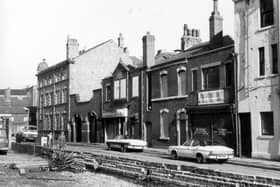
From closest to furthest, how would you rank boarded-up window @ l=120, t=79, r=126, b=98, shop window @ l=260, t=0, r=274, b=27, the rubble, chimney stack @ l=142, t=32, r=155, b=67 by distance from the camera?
the rubble < shop window @ l=260, t=0, r=274, b=27 < chimney stack @ l=142, t=32, r=155, b=67 < boarded-up window @ l=120, t=79, r=126, b=98

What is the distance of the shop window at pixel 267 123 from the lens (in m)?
27.4

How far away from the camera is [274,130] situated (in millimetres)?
Result: 26828

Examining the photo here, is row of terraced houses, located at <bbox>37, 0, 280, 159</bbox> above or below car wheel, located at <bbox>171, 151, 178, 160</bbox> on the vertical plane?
above

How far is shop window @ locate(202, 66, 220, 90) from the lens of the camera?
106 feet

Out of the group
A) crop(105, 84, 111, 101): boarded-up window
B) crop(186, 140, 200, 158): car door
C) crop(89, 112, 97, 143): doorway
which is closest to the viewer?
crop(186, 140, 200, 158): car door

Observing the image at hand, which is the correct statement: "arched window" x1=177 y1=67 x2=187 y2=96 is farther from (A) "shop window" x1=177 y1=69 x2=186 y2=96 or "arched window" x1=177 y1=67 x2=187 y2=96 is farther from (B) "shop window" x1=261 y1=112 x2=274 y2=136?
(B) "shop window" x1=261 y1=112 x2=274 y2=136

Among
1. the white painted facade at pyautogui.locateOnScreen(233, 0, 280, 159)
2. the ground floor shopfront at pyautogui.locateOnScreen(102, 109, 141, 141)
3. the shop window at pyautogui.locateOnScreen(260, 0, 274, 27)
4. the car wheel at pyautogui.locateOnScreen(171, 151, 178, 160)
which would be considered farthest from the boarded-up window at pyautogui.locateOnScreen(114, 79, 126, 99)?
A: the shop window at pyautogui.locateOnScreen(260, 0, 274, 27)

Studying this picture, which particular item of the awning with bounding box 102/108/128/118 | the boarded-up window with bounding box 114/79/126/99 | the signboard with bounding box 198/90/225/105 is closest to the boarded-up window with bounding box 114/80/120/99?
the boarded-up window with bounding box 114/79/126/99

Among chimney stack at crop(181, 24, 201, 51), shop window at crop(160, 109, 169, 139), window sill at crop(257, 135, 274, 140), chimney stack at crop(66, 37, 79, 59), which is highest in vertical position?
chimney stack at crop(66, 37, 79, 59)

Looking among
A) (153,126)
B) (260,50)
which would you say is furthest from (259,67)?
(153,126)

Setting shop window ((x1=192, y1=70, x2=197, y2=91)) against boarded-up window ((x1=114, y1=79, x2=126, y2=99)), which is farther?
boarded-up window ((x1=114, y1=79, x2=126, y2=99))

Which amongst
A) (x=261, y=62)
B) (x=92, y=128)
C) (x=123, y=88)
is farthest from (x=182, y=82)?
(x=92, y=128)

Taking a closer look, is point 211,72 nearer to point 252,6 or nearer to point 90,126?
point 252,6

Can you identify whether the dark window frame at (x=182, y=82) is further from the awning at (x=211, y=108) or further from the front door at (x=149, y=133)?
the front door at (x=149, y=133)
